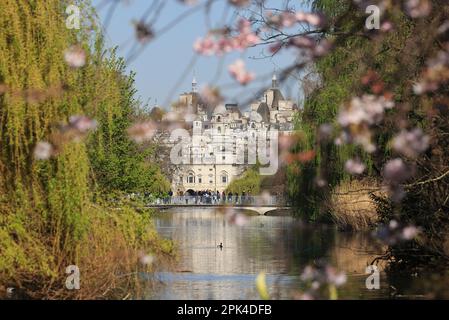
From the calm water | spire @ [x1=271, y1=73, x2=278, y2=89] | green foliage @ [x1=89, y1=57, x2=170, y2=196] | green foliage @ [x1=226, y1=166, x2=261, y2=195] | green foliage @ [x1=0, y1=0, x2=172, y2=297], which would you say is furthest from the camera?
green foliage @ [x1=226, y1=166, x2=261, y2=195]

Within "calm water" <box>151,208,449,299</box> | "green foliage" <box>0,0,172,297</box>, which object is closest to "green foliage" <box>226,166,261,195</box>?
"calm water" <box>151,208,449,299</box>

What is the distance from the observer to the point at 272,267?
17.5 meters

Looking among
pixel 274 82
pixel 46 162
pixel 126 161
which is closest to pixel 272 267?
pixel 46 162

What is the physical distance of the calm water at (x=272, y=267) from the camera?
1230 cm

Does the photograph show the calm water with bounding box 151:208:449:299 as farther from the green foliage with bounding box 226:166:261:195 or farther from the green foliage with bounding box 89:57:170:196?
the green foliage with bounding box 226:166:261:195

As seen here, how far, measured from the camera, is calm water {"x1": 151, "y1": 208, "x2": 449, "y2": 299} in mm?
12305

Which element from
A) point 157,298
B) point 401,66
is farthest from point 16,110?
point 401,66

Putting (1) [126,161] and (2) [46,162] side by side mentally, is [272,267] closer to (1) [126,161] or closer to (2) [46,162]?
(2) [46,162]

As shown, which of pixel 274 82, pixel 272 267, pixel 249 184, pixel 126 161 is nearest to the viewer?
pixel 274 82

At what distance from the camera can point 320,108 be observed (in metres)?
19.8
